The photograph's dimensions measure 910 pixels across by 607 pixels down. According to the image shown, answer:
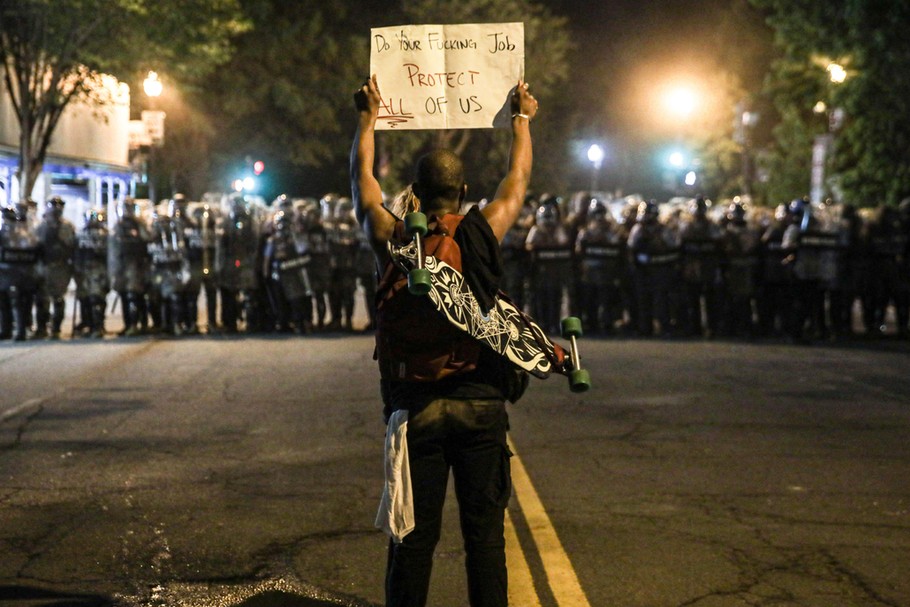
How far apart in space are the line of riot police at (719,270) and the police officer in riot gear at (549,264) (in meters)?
0.02

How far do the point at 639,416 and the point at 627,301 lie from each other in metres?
9.12

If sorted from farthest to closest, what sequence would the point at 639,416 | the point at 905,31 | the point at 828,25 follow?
the point at 828,25 < the point at 905,31 < the point at 639,416

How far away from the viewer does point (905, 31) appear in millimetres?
28016

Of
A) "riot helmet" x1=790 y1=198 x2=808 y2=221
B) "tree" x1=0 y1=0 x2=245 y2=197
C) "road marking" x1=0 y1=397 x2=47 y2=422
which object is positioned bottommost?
"road marking" x1=0 y1=397 x2=47 y2=422

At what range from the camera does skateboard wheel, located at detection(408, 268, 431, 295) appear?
4145 mm

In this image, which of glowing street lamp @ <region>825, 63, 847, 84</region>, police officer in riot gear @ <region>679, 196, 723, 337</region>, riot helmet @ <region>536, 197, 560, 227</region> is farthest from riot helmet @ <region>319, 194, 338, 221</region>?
glowing street lamp @ <region>825, 63, 847, 84</region>

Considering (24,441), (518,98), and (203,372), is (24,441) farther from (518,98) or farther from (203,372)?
(518,98)

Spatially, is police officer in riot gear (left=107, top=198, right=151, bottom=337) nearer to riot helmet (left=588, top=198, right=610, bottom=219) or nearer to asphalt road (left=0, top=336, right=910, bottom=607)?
asphalt road (left=0, top=336, right=910, bottom=607)

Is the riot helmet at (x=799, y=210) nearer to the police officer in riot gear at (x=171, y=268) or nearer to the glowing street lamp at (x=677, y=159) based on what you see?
the police officer in riot gear at (x=171, y=268)

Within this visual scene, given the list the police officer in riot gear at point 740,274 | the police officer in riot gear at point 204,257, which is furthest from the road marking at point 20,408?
the police officer in riot gear at point 740,274

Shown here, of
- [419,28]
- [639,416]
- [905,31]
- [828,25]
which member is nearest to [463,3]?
[828,25]

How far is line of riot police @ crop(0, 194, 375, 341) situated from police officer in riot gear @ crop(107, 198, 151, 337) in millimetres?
15

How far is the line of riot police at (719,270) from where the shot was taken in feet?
63.6

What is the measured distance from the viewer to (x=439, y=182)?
4.54 m
